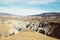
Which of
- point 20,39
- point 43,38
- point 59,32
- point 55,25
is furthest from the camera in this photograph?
point 55,25

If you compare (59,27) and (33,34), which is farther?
(59,27)

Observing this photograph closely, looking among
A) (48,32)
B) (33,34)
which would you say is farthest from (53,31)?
(33,34)

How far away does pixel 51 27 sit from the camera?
33594 mm

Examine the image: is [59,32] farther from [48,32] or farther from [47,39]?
[47,39]

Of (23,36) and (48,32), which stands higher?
(23,36)

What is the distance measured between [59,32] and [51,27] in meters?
2.99

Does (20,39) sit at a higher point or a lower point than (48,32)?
higher

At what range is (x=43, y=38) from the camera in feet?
65.4

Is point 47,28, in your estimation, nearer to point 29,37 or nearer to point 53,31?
point 53,31

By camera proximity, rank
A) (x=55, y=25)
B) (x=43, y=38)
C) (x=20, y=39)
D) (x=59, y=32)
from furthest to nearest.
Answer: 1. (x=55, y=25)
2. (x=59, y=32)
3. (x=43, y=38)
4. (x=20, y=39)

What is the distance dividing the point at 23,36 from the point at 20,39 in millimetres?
1465

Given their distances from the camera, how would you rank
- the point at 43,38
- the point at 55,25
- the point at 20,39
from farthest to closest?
1. the point at 55,25
2. the point at 43,38
3. the point at 20,39

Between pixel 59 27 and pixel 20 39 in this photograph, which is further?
pixel 59 27

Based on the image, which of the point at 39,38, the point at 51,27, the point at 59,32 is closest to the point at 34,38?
the point at 39,38
